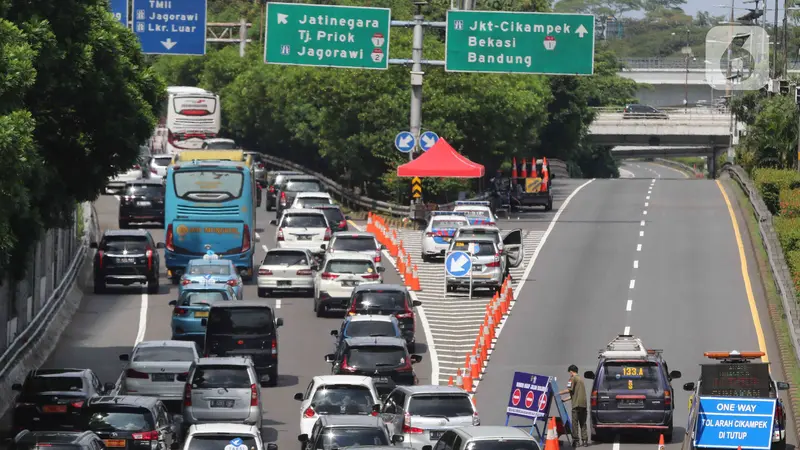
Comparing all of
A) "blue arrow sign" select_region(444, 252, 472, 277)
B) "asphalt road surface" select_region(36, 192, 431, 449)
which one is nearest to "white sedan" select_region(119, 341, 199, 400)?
"asphalt road surface" select_region(36, 192, 431, 449)

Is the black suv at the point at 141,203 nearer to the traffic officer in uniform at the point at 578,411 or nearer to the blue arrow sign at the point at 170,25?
the blue arrow sign at the point at 170,25

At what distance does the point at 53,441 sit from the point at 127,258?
2384 cm

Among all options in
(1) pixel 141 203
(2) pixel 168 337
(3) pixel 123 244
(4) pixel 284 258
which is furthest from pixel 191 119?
(2) pixel 168 337

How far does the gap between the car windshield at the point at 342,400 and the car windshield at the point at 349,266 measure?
48.8 feet

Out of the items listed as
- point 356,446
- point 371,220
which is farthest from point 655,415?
point 371,220

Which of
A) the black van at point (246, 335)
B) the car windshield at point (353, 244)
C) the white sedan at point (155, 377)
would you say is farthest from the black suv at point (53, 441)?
the car windshield at point (353, 244)

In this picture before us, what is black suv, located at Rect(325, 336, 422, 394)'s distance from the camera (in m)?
29.4

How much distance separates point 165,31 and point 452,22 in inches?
462

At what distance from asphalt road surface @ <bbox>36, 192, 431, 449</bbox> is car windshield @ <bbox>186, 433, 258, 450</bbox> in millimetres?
4824

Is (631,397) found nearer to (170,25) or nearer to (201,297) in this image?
(201,297)

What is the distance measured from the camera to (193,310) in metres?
35.6

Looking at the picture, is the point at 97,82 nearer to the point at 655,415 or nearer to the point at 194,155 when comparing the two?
the point at 655,415

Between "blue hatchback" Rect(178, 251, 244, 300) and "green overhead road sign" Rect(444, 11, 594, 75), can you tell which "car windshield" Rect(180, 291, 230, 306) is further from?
"green overhead road sign" Rect(444, 11, 594, 75)

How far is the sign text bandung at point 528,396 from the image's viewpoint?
25.7m
